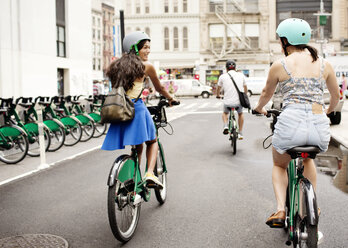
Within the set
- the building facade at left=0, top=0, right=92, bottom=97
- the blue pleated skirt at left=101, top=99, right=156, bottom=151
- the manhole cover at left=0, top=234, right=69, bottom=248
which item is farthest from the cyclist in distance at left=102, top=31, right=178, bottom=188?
the building facade at left=0, top=0, right=92, bottom=97

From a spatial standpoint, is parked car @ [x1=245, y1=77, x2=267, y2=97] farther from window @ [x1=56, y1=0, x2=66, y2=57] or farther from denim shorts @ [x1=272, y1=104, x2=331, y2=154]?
denim shorts @ [x1=272, y1=104, x2=331, y2=154]

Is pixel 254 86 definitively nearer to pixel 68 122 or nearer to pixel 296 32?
pixel 68 122

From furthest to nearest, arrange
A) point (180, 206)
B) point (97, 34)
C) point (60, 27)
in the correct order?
1. point (97, 34)
2. point (60, 27)
3. point (180, 206)

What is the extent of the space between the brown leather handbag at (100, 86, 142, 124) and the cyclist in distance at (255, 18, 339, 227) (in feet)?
4.28

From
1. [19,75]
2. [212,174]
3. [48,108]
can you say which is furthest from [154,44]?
[212,174]

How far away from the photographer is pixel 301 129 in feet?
10.8

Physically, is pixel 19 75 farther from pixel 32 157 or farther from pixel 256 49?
pixel 256 49

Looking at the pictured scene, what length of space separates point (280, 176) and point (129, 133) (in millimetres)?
1415

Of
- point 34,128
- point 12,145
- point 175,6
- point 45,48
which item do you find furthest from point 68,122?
point 175,6

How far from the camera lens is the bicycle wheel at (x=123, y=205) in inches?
151

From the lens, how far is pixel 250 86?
146 ft

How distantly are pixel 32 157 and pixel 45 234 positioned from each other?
18.6 ft

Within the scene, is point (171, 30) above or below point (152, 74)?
above

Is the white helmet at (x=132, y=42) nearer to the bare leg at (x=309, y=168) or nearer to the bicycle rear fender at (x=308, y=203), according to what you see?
the bare leg at (x=309, y=168)
